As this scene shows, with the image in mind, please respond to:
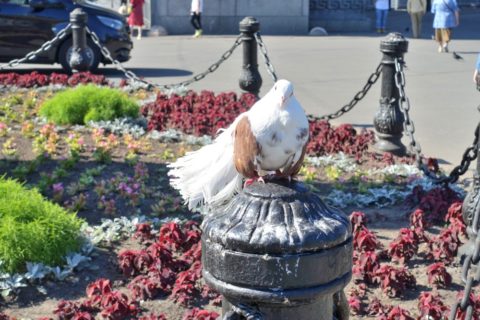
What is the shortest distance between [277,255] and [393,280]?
109 inches

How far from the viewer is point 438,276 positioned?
5004 mm

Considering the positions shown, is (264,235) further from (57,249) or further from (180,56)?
(180,56)

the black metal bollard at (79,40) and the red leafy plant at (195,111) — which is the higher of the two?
the black metal bollard at (79,40)

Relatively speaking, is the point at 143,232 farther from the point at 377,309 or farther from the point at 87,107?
the point at 87,107

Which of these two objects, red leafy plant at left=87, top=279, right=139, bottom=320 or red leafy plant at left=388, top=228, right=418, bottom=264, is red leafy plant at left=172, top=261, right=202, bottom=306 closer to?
red leafy plant at left=87, top=279, right=139, bottom=320

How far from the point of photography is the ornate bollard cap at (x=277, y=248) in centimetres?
229

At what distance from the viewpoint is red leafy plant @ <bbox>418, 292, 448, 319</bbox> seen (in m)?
4.41

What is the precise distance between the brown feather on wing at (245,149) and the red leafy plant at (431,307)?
5.80 ft

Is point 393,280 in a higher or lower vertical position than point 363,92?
lower

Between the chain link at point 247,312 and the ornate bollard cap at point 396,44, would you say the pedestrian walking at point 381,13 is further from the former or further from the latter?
the chain link at point 247,312

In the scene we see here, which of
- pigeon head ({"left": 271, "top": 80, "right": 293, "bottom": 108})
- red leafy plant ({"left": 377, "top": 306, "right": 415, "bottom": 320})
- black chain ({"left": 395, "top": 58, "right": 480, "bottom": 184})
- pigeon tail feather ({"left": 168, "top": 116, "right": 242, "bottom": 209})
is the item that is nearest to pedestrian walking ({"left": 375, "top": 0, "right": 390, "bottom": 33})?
black chain ({"left": 395, "top": 58, "right": 480, "bottom": 184})

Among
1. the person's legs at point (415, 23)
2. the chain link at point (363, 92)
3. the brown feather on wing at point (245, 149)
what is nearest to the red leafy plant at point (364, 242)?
the brown feather on wing at point (245, 149)

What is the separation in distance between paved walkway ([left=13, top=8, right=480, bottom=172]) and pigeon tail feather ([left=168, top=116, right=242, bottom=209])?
5.26 meters

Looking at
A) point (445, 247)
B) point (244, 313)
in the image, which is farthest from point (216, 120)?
point (244, 313)
